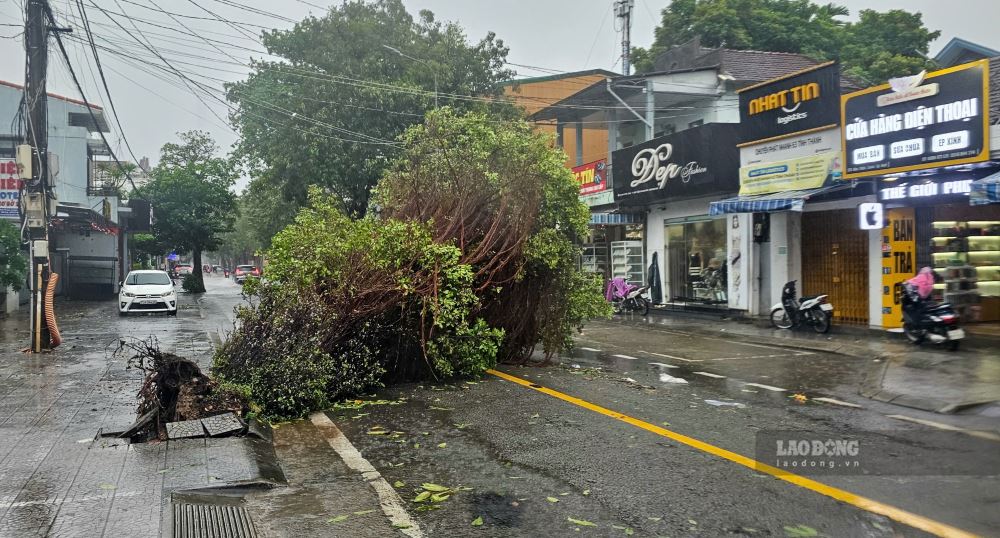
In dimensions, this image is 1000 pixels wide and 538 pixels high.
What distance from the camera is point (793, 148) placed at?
691 inches

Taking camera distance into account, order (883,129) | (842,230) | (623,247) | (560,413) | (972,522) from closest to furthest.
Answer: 1. (972,522)
2. (560,413)
3. (883,129)
4. (842,230)
5. (623,247)

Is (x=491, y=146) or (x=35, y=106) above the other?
(x=35, y=106)

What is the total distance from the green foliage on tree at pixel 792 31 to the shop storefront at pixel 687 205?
16.0m

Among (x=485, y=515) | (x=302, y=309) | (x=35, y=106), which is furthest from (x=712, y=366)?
(x=35, y=106)

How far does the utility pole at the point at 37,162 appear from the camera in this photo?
13305 mm

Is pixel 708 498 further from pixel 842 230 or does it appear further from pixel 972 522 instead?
pixel 842 230

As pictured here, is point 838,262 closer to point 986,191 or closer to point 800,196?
point 800,196

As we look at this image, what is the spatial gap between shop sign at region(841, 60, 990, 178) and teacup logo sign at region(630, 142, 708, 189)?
531cm

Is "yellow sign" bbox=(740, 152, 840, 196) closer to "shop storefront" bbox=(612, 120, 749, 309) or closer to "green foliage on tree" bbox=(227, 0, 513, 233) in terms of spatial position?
"shop storefront" bbox=(612, 120, 749, 309)

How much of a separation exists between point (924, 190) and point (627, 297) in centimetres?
999

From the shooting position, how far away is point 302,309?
8.34m

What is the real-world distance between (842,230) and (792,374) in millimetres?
7953

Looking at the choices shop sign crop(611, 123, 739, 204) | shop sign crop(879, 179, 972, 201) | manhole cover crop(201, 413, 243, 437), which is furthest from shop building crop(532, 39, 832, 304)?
manhole cover crop(201, 413, 243, 437)

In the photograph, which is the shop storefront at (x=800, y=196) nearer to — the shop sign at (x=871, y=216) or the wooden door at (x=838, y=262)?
the wooden door at (x=838, y=262)
